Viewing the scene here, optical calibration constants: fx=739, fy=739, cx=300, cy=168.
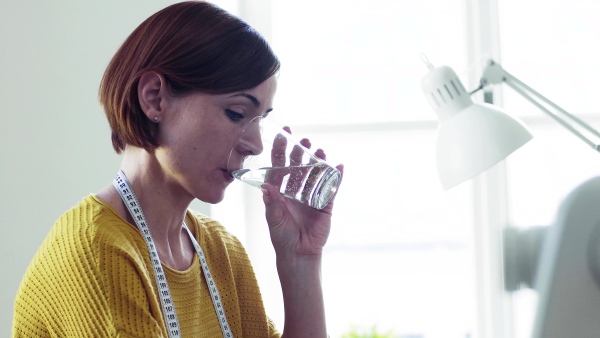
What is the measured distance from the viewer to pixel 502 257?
2.42m

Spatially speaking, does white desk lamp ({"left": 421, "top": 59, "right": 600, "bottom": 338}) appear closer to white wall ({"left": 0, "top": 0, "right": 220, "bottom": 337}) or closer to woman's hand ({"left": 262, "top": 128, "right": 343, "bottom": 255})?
woman's hand ({"left": 262, "top": 128, "right": 343, "bottom": 255})

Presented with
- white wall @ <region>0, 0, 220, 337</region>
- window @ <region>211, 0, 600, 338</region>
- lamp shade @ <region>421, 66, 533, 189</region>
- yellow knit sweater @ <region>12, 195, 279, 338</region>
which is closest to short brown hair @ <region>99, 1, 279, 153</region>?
yellow knit sweater @ <region>12, 195, 279, 338</region>

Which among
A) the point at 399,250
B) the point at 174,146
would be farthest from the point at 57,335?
the point at 399,250

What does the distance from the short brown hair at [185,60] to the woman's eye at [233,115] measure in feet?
0.12

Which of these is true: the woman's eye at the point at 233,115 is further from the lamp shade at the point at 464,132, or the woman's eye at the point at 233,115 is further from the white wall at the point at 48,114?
the white wall at the point at 48,114

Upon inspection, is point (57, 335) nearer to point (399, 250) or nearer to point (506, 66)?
point (399, 250)

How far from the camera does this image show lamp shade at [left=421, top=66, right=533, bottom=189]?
1318mm

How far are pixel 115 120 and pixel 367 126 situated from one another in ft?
4.18

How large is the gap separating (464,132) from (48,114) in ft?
4.22

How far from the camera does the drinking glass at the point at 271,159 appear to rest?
1303 mm

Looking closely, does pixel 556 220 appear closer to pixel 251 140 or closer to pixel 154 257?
pixel 251 140

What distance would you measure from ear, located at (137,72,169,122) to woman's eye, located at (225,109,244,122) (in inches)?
4.5

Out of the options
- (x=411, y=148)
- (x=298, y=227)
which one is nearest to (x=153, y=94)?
(x=298, y=227)

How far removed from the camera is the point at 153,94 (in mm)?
1321
